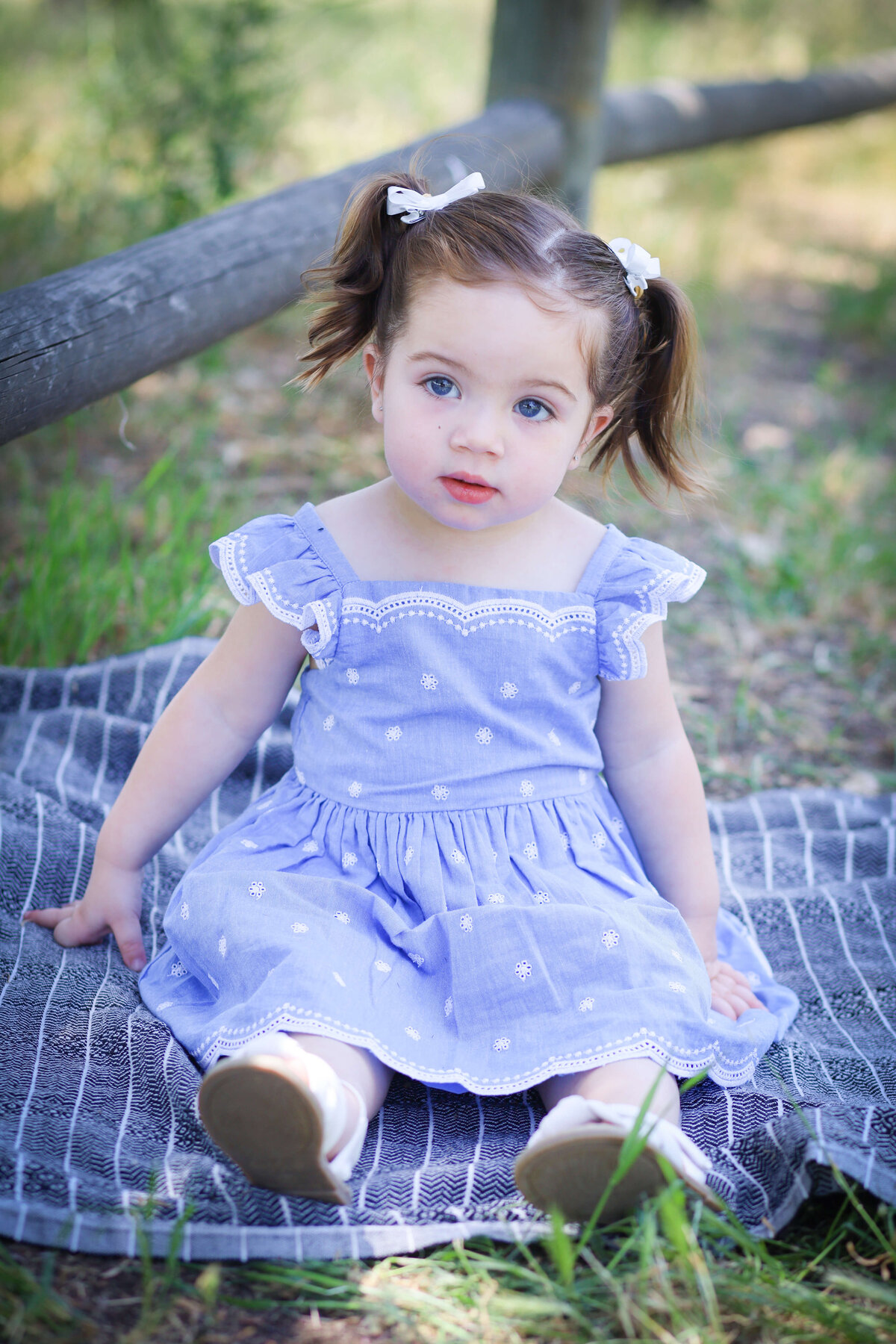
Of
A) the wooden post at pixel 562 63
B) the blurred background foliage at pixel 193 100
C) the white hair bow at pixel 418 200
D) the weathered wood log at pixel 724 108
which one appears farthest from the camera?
the weathered wood log at pixel 724 108

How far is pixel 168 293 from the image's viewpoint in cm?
200

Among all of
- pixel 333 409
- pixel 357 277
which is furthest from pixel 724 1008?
pixel 333 409

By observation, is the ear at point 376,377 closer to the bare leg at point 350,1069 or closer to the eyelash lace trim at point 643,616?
the eyelash lace trim at point 643,616

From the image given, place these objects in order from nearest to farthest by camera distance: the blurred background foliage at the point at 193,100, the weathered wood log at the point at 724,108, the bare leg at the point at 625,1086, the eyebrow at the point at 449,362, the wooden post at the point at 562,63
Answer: the bare leg at the point at 625,1086 < the eyebrow at the point at 449,362 < the wooden post at the point at 562,63 < the blurred background foliage at the point at 193,100 < the weathered wood log at the point at 724,108

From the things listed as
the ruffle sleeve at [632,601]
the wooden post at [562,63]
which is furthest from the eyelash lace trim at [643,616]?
the wooden post at [562,63]

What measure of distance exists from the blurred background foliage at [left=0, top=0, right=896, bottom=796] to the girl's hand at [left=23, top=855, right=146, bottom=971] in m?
0.82

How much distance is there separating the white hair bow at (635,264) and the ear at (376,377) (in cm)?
35

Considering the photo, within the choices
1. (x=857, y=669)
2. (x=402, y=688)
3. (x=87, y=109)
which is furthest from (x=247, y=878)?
(x=87, y=109)

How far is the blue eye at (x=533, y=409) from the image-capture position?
4.73ft

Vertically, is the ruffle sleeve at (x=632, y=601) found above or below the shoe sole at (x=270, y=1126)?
above

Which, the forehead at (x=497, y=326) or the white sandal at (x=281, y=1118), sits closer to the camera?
the white sandal at (x=281, y=1118)

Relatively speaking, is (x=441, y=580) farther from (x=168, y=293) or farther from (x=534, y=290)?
(x=168, y=293)

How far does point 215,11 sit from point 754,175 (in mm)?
4539

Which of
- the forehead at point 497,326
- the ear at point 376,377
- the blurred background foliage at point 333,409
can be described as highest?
the forehead at point 497,326
